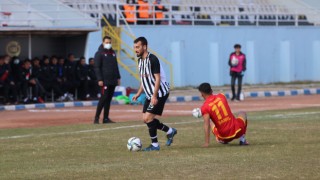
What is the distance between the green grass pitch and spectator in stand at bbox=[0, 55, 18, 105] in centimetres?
870

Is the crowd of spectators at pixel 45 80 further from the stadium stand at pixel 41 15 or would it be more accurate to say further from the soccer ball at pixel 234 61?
the soccer ball at pixel 234 61

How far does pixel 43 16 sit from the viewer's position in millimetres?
32469

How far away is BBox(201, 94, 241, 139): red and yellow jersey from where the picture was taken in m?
14.5

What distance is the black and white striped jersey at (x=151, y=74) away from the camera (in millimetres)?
14680

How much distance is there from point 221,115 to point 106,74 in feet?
21.7

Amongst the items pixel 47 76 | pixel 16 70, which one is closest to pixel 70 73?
pixel 47 76

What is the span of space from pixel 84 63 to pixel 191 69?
8877 mm

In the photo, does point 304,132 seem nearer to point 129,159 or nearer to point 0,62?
point 129,159

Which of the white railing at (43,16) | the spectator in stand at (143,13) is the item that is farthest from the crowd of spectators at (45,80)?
the spectator in stand at (143,13)

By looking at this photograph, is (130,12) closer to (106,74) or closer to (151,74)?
(106,74)

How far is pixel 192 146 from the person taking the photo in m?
15.1

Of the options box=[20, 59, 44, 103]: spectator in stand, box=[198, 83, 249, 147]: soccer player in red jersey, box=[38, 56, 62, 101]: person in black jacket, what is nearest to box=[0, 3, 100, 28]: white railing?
box=[38, 56, 62, 101]: person in black jacket

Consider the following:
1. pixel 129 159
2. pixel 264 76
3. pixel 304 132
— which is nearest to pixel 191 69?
pixel 264 76

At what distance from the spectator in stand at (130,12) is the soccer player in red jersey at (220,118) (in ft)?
71.4
